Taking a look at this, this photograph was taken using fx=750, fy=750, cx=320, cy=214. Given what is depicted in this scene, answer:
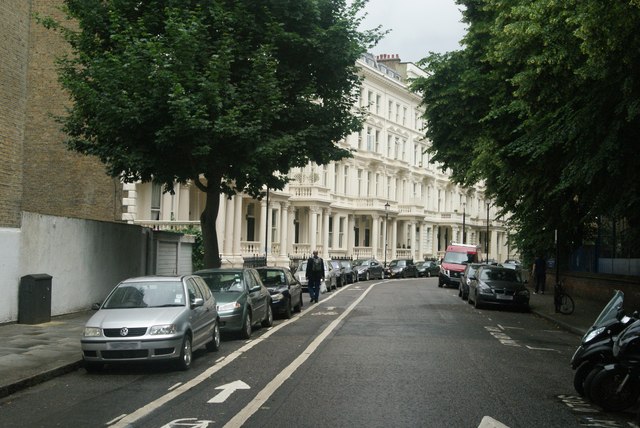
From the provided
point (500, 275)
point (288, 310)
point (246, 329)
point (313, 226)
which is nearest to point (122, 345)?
point (246, 329)

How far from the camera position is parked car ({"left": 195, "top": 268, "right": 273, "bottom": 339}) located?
614 inches

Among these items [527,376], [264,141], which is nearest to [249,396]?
[527,376]

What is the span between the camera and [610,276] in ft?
90.6

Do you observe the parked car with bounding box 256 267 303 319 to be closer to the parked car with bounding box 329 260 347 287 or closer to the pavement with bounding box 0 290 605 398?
the pavement with bounding box 0 290 605 398

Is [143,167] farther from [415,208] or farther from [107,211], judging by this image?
[415,208]

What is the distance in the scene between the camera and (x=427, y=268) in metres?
62.3

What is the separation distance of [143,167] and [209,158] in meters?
1.79

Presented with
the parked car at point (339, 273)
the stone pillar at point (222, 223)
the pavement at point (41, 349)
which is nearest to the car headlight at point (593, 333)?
the pavement at point (41, 349)

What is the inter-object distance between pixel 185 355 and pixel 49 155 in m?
18.9

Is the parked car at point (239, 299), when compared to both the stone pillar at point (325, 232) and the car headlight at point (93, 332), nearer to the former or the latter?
the car headlight at point (93, 332)

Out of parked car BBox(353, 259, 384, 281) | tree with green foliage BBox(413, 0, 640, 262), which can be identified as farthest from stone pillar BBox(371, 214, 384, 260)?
tree with green foliage BBox(413, 0, 640, 262)

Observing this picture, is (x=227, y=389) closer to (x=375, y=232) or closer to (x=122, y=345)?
(x=122, y=345)

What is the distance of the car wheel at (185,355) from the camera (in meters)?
11.5

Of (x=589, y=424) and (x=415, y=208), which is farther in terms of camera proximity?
(x=415, y=208)
